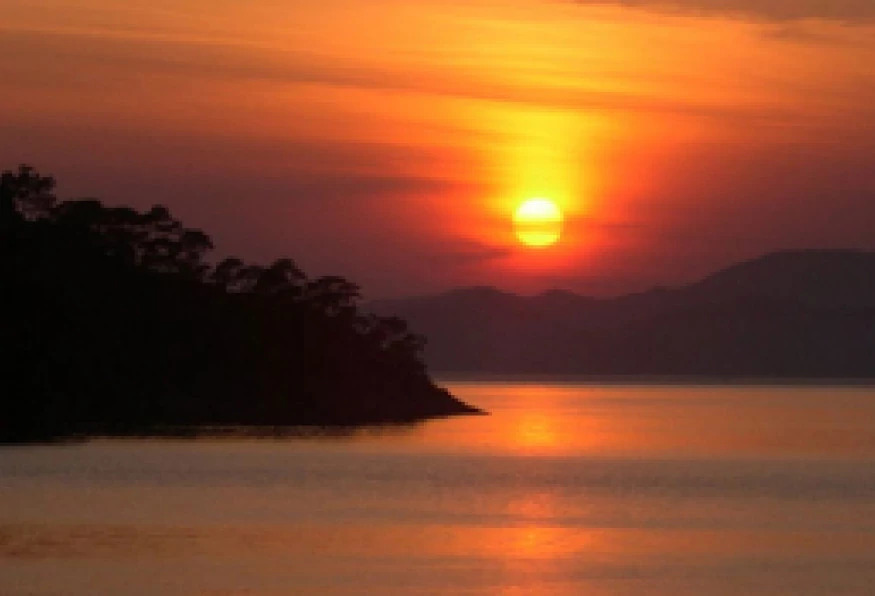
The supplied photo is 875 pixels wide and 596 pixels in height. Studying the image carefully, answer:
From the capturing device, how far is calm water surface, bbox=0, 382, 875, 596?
191ft

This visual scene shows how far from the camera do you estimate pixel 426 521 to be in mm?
78750

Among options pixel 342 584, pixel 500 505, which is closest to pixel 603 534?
pixel 500 505

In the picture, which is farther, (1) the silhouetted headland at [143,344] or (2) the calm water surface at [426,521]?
(1) the silhouetted headland at [143,344]

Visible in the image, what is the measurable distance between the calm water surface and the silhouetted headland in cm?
1897

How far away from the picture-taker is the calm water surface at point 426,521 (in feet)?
191

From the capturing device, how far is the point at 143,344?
17150cm

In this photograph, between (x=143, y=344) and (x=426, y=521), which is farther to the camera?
(x=143, y=344)

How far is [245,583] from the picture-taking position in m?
56.0

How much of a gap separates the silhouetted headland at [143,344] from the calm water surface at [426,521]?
62.2ft

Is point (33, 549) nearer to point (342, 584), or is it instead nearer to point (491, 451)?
point (342, 584)

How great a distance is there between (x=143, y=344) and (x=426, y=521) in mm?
96454

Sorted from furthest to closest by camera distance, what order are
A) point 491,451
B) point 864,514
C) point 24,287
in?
1. point 24,287
2. point 491,451
3. point 864,514

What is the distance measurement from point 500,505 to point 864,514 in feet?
54.0

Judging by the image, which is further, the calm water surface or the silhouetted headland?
the silhouetted headland
